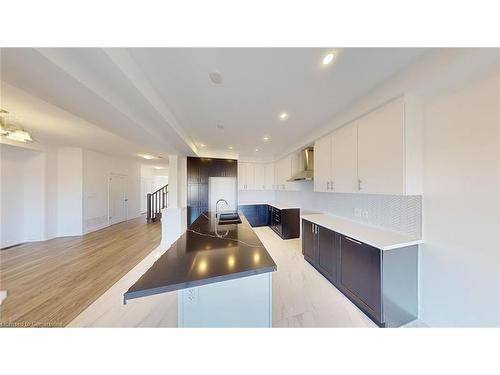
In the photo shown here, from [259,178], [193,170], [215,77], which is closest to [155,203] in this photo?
[193,170]

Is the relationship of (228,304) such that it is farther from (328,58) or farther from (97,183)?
(97,183)

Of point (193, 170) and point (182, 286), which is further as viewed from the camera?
point (193, 170)

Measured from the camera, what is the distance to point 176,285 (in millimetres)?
844

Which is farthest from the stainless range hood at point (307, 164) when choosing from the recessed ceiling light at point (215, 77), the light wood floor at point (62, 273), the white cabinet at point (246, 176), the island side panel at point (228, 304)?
the light wood floor at point (62, 273)

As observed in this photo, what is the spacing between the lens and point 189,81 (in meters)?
1.53

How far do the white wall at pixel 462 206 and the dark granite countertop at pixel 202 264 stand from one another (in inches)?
64.1

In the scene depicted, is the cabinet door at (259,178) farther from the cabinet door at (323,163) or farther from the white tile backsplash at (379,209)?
the cabinet door at (323,163)

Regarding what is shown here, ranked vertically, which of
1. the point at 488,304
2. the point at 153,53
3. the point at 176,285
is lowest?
the point at 488,304

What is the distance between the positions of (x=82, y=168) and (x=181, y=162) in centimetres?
285

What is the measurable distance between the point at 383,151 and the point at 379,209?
835 millimetres

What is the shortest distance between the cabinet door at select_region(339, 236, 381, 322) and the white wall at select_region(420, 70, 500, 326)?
491 mm
